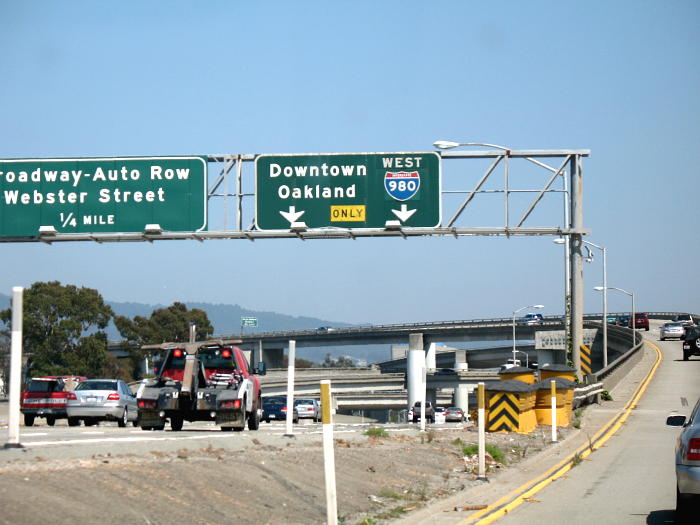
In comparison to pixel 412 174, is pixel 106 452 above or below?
below

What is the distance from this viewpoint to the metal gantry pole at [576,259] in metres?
34.2

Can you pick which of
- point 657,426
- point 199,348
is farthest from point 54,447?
point 657,426

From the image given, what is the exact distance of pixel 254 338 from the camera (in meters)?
123

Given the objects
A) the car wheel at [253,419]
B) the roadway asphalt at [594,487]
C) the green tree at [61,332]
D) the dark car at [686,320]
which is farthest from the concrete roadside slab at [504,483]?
the dark car at [686,320]

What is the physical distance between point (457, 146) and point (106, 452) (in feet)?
74.2

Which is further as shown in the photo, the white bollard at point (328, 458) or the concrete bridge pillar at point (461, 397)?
the concrete bridge pillar at point (461, 397)

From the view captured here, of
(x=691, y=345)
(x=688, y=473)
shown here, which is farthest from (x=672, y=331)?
(x=688, y=473)

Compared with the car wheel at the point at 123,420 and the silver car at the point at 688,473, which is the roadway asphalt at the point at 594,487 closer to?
the silver car at the point at 688,473

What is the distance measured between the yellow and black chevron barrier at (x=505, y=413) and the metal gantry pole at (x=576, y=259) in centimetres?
1087

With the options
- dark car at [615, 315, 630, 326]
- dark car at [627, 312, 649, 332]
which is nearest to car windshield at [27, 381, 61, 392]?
dark car at [627, 312, 649, 332]

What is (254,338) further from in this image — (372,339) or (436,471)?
(436,471)

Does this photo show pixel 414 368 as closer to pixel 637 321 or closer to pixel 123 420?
pixel 637 321

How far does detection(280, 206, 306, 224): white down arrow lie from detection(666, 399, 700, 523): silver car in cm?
2310

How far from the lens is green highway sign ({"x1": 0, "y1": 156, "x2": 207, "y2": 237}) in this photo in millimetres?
33406
